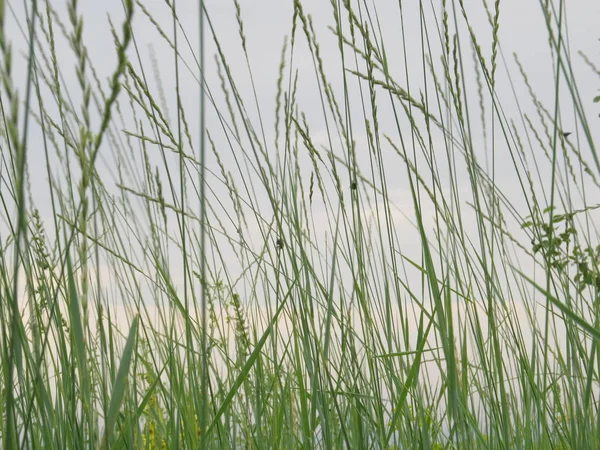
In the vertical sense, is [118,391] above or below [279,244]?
below

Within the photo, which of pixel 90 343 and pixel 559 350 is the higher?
pixel 90 343

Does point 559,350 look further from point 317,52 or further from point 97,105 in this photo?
point 97,105

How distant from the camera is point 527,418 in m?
1.38

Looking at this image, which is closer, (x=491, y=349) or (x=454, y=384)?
(x=454, y=384)

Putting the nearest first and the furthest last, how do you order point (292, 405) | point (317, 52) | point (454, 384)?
point (454, 384)
point (292, 405)
point (317, 52)

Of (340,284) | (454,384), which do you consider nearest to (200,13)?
(454,384)

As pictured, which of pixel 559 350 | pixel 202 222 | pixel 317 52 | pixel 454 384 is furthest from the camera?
pixel 559 350

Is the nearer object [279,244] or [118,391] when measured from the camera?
[118,391]

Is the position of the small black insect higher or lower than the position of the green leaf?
higher

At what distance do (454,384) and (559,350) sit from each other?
73 cm

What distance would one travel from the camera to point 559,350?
5.35 ft

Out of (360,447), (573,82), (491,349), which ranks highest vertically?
(573,82)

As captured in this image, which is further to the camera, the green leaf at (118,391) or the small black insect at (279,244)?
the small black insect at (279,244)

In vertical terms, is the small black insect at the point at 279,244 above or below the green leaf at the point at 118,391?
above
